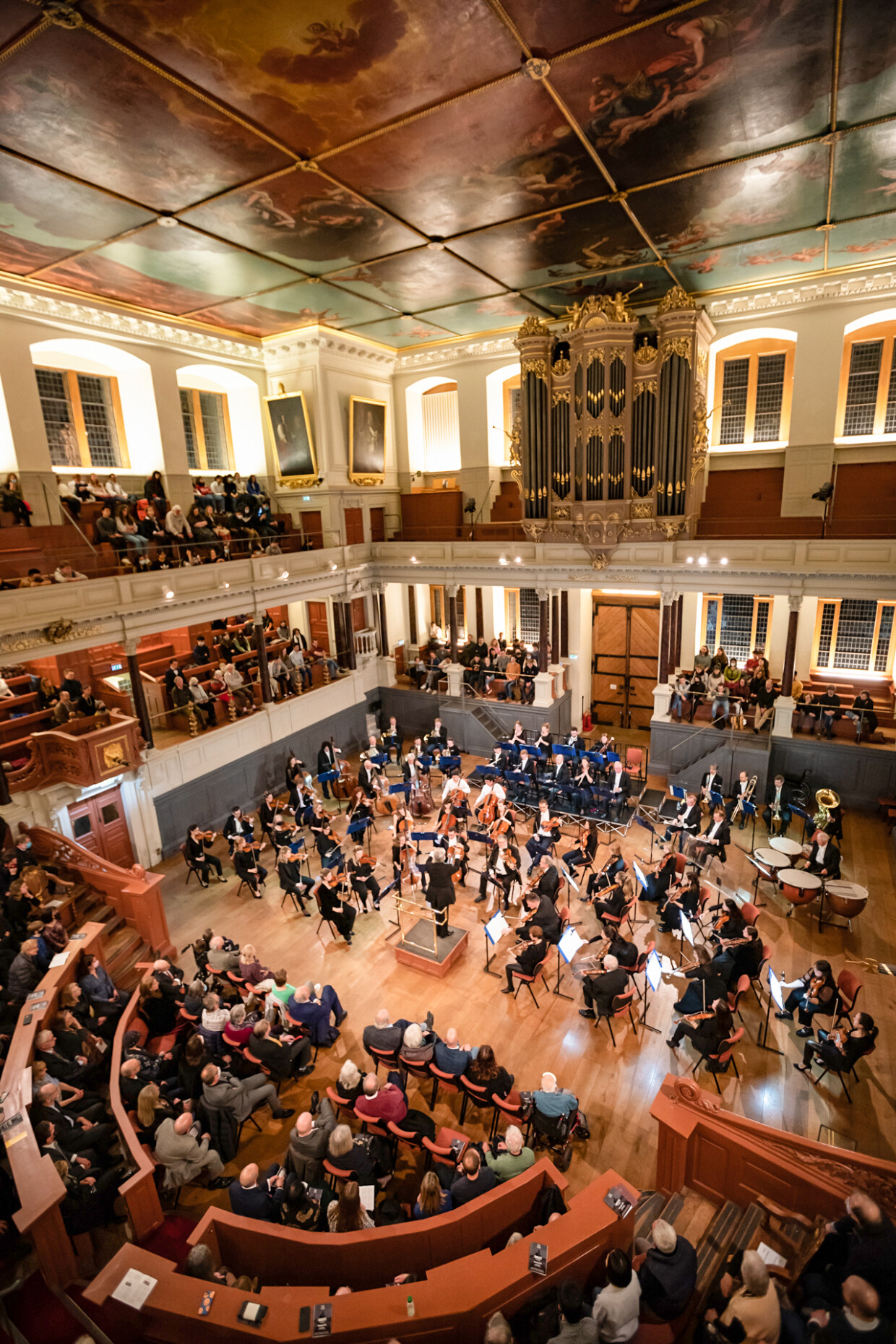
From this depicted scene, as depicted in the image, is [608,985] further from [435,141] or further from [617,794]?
[435,141]

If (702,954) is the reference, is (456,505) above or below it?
above

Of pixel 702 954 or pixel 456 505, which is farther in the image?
pixel 456 505

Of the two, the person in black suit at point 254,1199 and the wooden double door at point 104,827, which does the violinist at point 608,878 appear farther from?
the wooden double door at point 104,827

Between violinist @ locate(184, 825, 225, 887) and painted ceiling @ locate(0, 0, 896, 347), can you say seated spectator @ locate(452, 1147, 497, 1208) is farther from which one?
painted ceiling @ locate(0, 0, 896, 347)

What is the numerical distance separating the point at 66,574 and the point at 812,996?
38.7 feet

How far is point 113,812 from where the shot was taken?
10.8 meters

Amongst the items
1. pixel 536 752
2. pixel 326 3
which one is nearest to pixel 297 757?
pixel 536 752

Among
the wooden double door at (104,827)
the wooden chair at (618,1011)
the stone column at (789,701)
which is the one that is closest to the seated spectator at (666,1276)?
the wooden chair at (618,1011)

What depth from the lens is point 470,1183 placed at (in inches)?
195

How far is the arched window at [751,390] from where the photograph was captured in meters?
14.1

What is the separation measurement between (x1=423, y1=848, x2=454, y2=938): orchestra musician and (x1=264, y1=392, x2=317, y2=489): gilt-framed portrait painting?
10.6 meters

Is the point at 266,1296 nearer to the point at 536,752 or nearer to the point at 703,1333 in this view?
the point at 703,1333

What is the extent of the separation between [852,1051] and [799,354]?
12.7 m

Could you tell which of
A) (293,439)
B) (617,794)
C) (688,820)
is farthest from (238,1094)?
(293,439)
